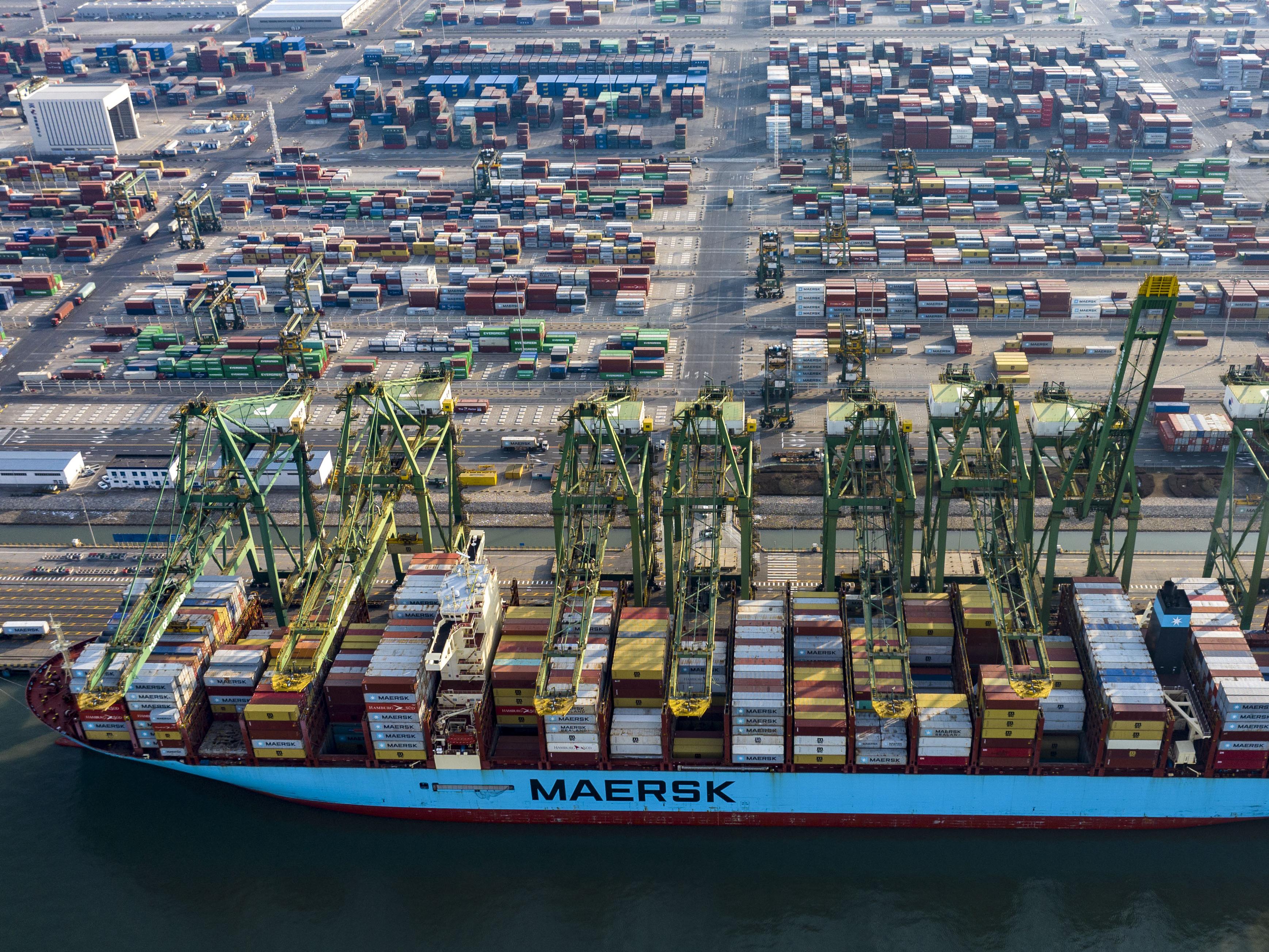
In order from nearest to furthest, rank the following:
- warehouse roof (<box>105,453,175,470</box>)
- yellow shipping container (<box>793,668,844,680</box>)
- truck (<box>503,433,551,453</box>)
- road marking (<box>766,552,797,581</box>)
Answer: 1. yellow shipping container (<box>793,668,844,680</box>)
2. road marking (<box>766,552,797,581</box>)
3. warehouse roof (<box>105,453,175,470</box>)
4. truck (<box>503,433,551,453</box>)

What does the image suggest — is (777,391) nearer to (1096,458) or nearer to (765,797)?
(1096,458)

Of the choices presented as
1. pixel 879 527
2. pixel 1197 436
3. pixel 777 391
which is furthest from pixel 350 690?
pixel 1197 436

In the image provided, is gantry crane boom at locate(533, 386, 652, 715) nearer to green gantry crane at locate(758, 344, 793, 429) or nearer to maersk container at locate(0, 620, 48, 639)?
green gantry crane at locate(758, 344, 793, 429)

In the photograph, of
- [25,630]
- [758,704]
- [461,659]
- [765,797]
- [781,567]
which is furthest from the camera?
[781,567]

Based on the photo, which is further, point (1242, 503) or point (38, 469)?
point (38, 469)

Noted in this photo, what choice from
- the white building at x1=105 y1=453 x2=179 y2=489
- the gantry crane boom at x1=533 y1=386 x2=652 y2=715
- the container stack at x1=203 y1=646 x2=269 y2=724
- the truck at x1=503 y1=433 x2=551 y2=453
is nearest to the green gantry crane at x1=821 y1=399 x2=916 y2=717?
the gantry crane boom at x1=533 y1=386 x2=652 y2=715
